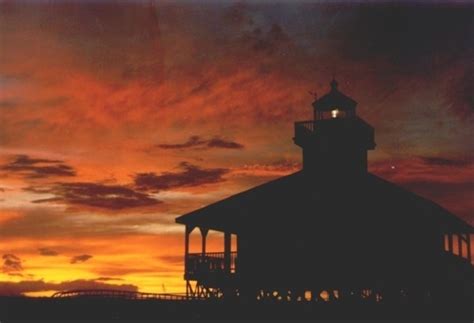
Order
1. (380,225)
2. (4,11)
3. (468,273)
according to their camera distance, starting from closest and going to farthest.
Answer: (4,11) → (380,225) → (468,273)

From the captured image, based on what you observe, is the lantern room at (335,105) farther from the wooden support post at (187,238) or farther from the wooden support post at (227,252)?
the wooden support post at (187,238)

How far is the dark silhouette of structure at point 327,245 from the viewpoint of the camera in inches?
1497

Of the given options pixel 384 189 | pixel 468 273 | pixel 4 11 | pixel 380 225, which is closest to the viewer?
pixel 4 11

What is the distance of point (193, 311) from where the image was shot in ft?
111

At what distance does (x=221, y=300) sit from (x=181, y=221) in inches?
234

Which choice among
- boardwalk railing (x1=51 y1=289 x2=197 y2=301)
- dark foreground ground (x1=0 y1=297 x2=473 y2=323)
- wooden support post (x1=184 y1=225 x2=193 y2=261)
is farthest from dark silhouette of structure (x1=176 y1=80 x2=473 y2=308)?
boardwalk railing (x1=51 y1=289 x2=197 y2=301)

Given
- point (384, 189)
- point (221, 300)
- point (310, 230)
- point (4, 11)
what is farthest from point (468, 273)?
point (4, 11)

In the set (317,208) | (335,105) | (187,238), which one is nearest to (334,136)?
(335,105)

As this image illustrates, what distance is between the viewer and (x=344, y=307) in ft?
115

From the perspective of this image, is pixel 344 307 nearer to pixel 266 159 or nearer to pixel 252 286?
pixel 252 286

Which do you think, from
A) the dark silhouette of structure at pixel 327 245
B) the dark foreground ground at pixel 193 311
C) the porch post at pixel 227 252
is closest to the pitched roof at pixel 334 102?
the dark silhouette of structure at pixel 327 245

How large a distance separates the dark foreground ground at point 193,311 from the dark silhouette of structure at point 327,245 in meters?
1.42

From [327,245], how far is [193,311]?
307 inches

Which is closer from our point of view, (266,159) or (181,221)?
(181,221)
